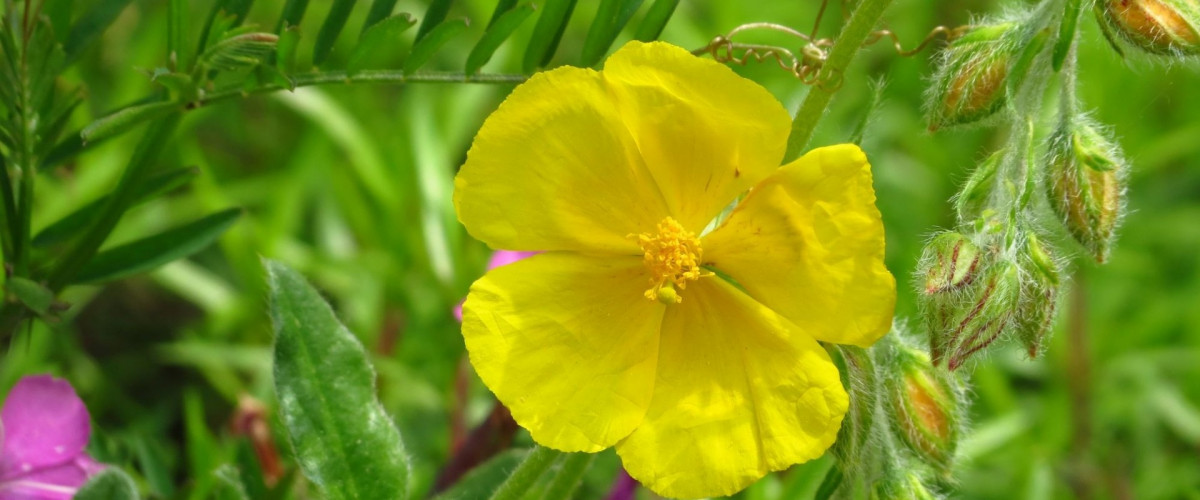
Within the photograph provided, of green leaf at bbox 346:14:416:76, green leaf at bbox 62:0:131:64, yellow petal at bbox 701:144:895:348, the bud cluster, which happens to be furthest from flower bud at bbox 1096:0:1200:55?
green leaf at bbox 62:0:131:64

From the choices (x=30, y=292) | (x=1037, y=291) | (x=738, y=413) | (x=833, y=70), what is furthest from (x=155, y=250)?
(x=1037, y=291)

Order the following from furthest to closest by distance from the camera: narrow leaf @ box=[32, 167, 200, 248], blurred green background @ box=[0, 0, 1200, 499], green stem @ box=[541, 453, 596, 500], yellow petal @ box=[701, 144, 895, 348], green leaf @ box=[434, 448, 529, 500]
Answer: blurred green background @ box=[0, 0, 1200, 499] < green leaf @ box=[434, 448, 529, 500] < narrow leaf @ box=[32, 167, 200, 248] < green stem @ box=[541, 453, 596, 500] < yellow petal @ box=[701, 144, 895, 348]

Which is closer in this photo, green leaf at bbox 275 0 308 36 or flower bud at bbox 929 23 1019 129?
flower bud at bbox 929 23 1019 129

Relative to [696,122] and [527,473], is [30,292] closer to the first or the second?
[527,473]

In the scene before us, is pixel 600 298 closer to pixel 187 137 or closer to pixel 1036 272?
pixel 1036 272

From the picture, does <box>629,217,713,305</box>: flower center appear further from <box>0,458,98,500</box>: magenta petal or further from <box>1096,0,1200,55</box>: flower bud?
<box>0,458,98,500</box>: magenta petal
